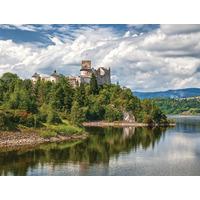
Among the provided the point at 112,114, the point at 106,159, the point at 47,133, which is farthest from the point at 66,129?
the point at 112,114

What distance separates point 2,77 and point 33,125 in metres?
17.3

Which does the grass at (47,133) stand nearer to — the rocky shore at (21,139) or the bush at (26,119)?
the rocky shore at (21,139)

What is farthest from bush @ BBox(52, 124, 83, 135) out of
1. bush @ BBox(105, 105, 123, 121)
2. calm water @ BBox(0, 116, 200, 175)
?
bush @ BBox(105, 105, 123, 121)

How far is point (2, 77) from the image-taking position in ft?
131

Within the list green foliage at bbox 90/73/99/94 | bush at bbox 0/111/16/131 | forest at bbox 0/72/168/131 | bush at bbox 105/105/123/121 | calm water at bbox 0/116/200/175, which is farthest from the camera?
green foliage at bbox 90/73/99/94

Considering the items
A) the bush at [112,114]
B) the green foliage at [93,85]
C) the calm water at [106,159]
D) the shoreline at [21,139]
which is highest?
the green foliage at [93,85]

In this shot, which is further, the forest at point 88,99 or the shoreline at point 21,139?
the forest at point 88,99

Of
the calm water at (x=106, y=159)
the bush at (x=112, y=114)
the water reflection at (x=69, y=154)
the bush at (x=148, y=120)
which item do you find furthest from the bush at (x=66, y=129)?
the bush at (x=148, y=120)

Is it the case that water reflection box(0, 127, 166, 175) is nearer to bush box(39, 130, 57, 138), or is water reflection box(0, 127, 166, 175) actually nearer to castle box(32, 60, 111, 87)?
bush box(39, 130, 57, 138)

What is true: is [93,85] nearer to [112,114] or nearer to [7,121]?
[112,114]

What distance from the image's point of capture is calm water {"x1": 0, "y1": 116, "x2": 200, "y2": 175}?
15.4m

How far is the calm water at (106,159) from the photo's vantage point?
50.4ft
